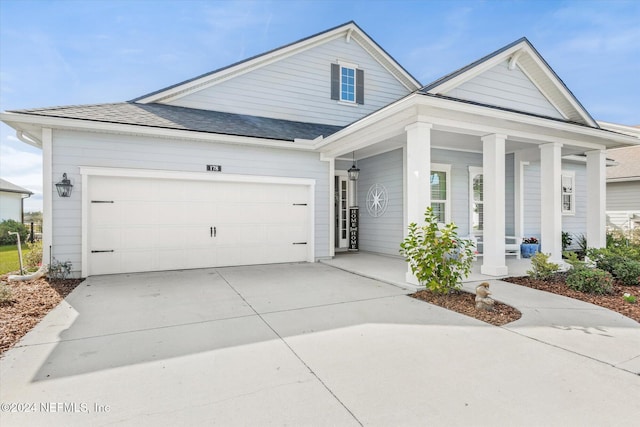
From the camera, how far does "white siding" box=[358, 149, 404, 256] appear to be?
9.24m

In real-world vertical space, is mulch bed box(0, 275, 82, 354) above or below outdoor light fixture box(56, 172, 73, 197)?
below

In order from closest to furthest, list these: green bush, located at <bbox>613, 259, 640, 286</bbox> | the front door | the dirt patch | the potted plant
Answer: the dirt patch
green bush, located at <bbox>613, 259, 640, 286</bbox>
the potted plant
the front door

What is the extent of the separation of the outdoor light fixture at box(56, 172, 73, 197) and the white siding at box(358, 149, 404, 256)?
7.55m

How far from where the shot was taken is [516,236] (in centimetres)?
985

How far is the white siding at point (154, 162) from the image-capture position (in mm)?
6398

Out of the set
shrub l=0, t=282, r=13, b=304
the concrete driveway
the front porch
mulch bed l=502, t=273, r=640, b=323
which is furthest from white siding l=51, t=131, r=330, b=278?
mulch bed l=502, t=273, r=640, b=323

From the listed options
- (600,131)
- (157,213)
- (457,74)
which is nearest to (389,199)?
(457,74)

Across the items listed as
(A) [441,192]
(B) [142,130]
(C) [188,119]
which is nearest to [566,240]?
(A) [441,192]

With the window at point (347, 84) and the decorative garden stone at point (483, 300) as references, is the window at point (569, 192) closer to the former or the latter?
the window at point (347, 84)

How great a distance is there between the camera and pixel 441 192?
9.41 m

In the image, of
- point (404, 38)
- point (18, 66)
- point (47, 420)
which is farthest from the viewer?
point (404, 38)

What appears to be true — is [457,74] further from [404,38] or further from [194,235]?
[404,38]

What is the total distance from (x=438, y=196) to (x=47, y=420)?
9.05 metres

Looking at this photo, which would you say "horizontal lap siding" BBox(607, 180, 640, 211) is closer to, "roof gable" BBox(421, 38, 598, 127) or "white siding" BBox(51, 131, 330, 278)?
"roof gable" BBox(421, 38, 598, 127)
